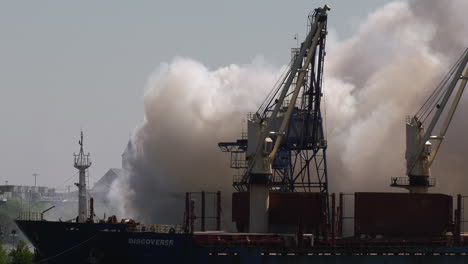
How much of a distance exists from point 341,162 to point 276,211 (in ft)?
163

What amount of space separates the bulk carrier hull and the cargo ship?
3.2 inches

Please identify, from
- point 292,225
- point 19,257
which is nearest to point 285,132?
point 292,225

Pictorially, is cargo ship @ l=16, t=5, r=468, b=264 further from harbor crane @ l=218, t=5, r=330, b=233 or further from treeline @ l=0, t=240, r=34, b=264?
treeline @ l=0, t=240, r=34, b=264

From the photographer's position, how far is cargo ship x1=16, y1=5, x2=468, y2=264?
11725 cm

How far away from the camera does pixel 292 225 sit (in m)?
128

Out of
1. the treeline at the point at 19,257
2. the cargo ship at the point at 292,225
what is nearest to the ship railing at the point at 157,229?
the cargo ship at the point at 292,225

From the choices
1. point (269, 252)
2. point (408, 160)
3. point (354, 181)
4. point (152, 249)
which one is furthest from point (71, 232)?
point (354, 181)

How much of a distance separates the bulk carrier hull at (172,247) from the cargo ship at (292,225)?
0.08 metres

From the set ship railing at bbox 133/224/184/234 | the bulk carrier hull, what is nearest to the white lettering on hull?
the bulk carrier hull

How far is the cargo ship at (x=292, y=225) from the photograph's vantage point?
117250 millimetres

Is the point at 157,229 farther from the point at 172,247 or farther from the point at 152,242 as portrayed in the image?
the point at 172,247

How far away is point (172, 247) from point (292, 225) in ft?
50.8

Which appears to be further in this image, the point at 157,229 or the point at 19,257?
the point at 19,257

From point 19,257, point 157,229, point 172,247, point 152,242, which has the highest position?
point 157,229
